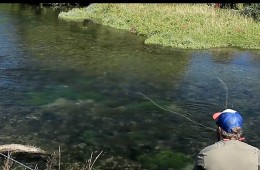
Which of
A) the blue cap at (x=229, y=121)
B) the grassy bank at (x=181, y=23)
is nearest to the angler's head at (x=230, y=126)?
the blue cap at (x=229, y=121)

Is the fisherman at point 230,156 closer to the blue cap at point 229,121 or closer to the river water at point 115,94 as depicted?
the blue cap at point 229,121

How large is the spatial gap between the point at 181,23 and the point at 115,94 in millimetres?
16168

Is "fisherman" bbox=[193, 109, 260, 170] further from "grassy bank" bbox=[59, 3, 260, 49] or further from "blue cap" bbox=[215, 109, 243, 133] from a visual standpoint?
"grassy bank" bbox=[59, 3, 260, 49]

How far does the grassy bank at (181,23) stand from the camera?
28.2 meters

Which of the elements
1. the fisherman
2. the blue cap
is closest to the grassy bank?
the blue cap

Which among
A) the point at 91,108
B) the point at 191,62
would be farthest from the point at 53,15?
the point at 91,108

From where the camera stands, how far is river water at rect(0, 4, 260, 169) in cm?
1284

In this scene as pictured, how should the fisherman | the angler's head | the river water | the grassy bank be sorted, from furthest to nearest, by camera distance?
the grassy bank
the river water
the angler's head
the fisherman

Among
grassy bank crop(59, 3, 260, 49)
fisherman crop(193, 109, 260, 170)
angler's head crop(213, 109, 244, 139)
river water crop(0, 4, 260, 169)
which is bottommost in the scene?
river water crop(0, 4, 260, 169)

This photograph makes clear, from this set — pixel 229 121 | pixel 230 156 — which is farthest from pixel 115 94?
pixel 230 156

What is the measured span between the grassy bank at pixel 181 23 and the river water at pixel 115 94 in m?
1.54

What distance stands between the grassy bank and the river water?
1.54 metres

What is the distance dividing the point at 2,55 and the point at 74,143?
12.0m

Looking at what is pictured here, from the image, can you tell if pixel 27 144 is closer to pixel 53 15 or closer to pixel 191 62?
pixel 191 62
